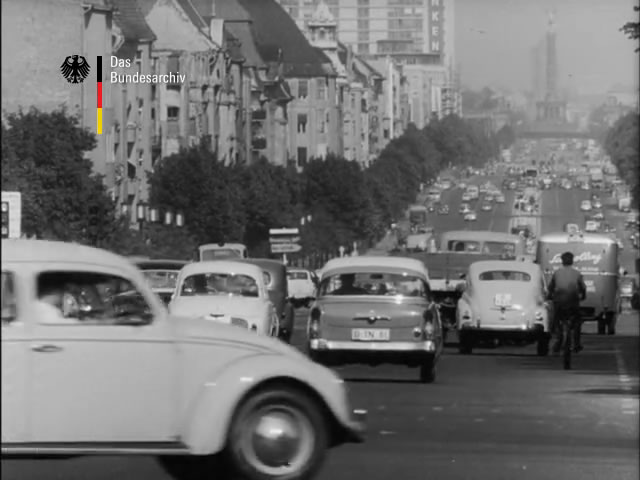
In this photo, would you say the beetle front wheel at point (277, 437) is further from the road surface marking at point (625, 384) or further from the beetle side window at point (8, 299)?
the road surface marking at point (625, 384)

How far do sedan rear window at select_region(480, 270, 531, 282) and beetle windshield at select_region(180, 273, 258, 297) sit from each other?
23.5m

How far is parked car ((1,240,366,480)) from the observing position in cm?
555

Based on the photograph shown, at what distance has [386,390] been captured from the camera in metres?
23.6

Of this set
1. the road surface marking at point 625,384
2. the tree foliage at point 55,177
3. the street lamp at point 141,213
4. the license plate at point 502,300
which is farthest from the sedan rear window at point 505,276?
the tree foliage at point 55,177

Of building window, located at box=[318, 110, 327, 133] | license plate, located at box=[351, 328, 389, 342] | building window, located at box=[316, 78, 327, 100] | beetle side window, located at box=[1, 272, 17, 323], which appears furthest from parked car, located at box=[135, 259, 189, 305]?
building window, located at box=[318, 110, 327, 133]

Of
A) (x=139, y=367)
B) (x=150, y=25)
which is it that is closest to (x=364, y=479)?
(x=150, y=25)

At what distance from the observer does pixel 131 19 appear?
32.5 ft

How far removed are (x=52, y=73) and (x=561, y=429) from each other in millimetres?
12941

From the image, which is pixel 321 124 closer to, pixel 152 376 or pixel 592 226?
pixel 152 376

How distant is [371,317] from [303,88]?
1.90 metres

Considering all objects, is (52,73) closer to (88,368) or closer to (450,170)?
(88,368)

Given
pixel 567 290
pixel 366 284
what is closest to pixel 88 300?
pixel 366 284

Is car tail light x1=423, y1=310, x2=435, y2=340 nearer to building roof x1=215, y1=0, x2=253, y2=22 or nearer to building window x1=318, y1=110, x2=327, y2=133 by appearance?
building roof x1=215, y1=0, x2=253, y2=22

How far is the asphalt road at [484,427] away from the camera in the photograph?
13.1 meters
